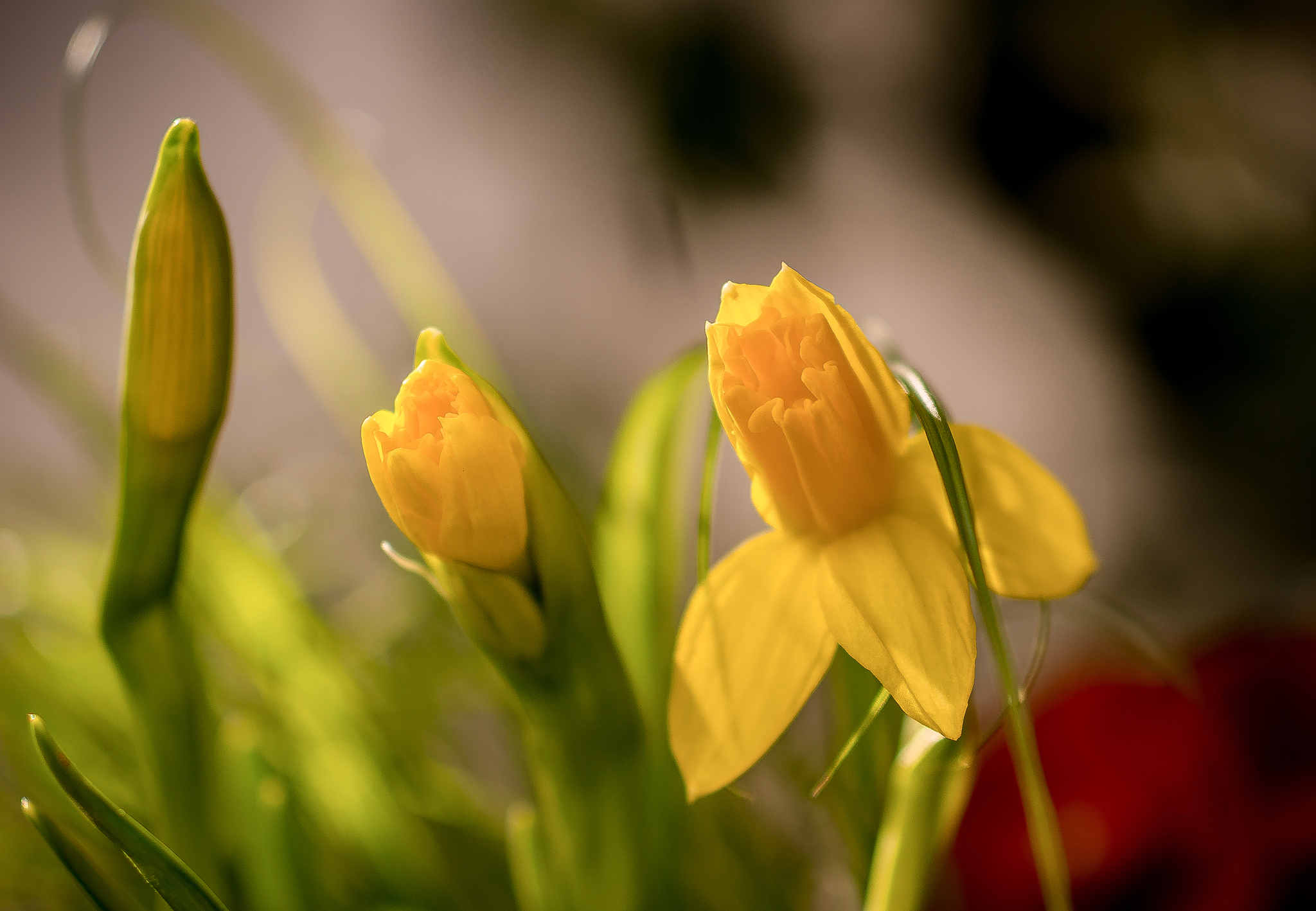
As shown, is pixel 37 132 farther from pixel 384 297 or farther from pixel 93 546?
pixel 93 546

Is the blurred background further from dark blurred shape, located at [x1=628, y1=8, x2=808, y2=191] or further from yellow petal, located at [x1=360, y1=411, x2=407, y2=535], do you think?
yellow petal, located at [x1=360, y1=411, x2=407, y2=535]

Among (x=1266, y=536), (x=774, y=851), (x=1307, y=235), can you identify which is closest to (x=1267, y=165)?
(x=1307, y=235)

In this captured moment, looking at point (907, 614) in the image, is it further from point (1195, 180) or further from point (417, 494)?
point (1195, 180)

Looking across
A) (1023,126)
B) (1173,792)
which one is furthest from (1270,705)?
(1023,126)


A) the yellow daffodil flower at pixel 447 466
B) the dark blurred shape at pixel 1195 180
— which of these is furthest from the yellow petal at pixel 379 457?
the dark blurred shape at pixel 1195 180

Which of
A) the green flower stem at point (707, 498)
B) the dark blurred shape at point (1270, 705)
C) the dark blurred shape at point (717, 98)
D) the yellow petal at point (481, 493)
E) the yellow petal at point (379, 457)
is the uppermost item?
the dark blurred shape at point (717, 98)

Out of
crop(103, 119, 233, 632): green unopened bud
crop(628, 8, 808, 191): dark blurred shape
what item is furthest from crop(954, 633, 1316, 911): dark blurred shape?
crop(628, 8, 808, 191): dark blurred shape

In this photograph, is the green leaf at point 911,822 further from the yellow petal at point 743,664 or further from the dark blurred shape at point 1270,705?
the dark blurred shape at point 1270,705
